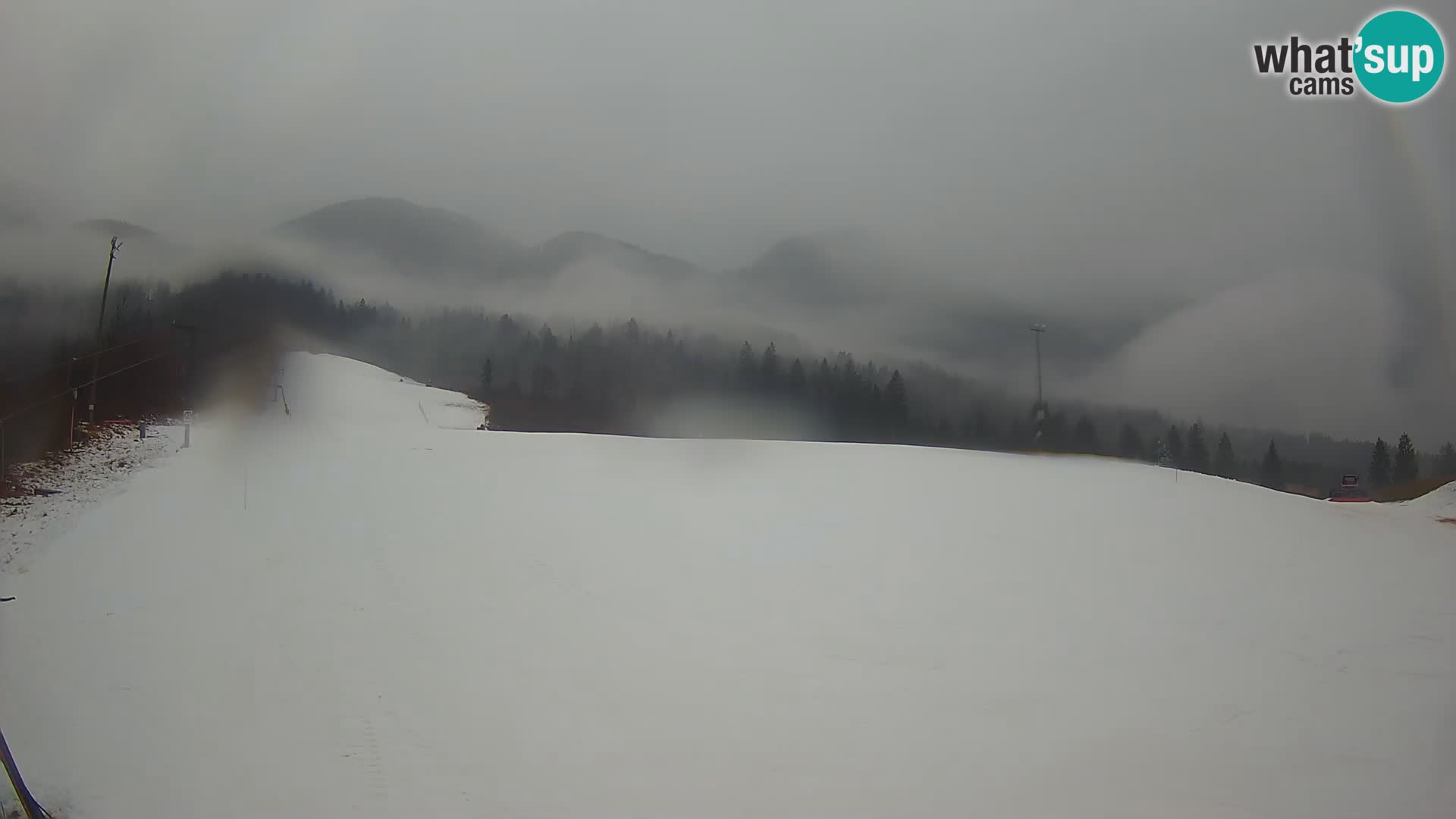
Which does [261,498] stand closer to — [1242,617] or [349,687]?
[349,687]

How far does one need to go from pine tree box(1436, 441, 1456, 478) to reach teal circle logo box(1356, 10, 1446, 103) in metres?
2.12

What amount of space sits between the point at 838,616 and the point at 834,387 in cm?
216

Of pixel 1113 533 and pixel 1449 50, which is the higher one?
pixel 1449 50

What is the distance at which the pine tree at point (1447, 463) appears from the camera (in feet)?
14.9

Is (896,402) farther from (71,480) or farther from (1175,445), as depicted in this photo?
(71,480)

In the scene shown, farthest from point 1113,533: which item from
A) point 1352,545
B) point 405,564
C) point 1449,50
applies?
point 405,564

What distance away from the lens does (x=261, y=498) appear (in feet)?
13.4

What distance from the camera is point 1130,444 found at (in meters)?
5.46

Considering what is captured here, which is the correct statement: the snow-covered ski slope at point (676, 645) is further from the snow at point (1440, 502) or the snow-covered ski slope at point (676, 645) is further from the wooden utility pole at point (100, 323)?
the wooden utility pole at point (100, 323)

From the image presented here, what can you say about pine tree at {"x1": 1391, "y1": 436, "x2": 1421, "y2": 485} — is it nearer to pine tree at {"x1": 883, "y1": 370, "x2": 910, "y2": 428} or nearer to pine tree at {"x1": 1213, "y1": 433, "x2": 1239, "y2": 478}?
pine tree at {"x1": 1213, "y1": 433, "x2": 1239, "y2": 478}

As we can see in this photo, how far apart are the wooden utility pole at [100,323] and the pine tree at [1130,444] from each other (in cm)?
628

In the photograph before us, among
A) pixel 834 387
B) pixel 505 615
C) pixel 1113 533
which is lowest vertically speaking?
pixel 505 615

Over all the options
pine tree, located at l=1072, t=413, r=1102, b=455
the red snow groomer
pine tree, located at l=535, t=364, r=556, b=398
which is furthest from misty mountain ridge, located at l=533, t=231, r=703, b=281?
the red snow groomer

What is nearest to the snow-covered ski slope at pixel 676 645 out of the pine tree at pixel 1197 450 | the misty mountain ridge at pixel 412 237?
the pine tree at pixel 1197 450
